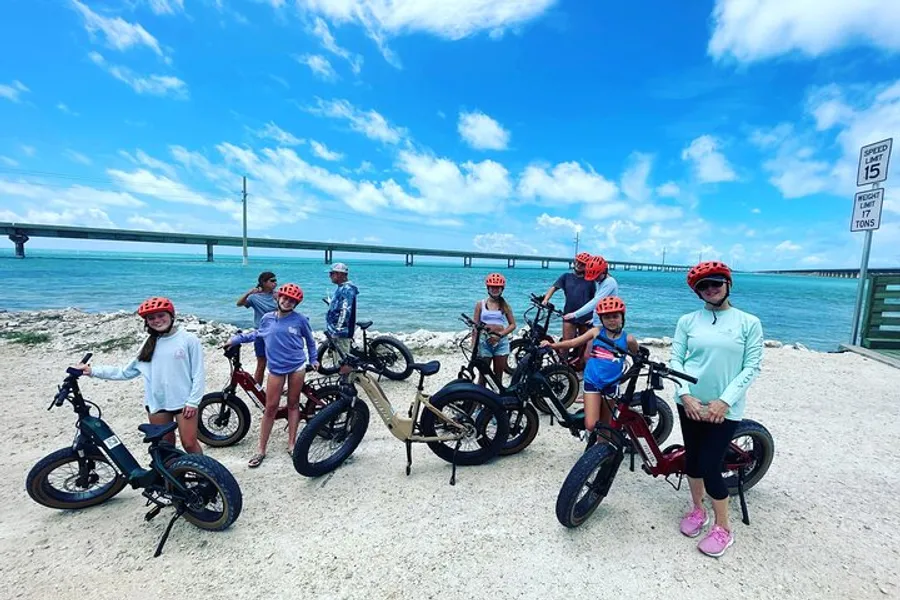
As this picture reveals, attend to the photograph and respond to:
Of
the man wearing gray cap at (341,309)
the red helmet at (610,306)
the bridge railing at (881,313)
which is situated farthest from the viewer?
the bridge railing at (881,313)

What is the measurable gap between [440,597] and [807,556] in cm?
261

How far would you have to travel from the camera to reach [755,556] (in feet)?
8.81

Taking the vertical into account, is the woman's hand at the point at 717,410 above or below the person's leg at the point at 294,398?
above

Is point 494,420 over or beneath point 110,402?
over

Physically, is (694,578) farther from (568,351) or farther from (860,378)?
(860,378)

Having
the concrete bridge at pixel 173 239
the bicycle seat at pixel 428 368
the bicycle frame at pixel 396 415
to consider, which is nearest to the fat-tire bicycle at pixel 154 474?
the bicycle frame at pixel 396 415

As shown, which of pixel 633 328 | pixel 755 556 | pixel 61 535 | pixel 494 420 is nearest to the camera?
pixel 755 556

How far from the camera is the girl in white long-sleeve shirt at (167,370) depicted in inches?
120

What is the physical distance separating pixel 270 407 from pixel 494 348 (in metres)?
2.75

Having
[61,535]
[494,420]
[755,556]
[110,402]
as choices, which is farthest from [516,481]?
[110,402]

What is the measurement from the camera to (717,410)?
2375 mm

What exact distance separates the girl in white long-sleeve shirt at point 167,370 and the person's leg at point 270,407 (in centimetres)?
70

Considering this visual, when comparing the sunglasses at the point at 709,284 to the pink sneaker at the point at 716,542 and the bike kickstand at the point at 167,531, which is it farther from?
the bike kickstand at the point at 167,531

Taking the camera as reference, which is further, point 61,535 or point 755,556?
point 61,535
